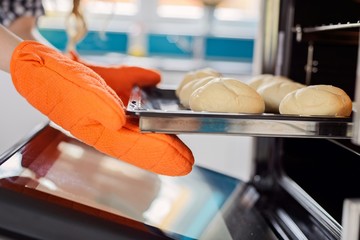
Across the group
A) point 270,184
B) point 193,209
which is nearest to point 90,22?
point 270,184

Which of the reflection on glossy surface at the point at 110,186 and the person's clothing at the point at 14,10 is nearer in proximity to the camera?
the reflection on glossy surface at the point at 110,186

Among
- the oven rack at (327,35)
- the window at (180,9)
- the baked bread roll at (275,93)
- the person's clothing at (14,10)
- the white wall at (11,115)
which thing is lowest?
the white wall at (11,115)

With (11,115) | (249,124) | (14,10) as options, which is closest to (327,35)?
(249,124)

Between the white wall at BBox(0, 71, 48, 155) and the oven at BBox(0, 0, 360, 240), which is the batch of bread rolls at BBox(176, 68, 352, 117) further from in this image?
the white wall at BBox(0, 71, 48, 155)

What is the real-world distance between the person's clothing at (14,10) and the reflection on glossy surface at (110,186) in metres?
0.45

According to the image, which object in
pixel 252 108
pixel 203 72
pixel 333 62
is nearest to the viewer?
pixel 252 108

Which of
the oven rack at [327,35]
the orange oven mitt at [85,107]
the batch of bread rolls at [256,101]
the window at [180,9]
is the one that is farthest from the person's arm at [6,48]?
the window at [180,9]

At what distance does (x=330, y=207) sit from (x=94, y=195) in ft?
1.55

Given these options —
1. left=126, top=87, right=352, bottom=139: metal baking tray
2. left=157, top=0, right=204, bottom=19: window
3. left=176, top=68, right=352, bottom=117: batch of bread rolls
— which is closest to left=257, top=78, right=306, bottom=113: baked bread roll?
left=176, top=68, right=352, bottom=117: batch of bread rolls

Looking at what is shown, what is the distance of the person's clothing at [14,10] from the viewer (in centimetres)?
141

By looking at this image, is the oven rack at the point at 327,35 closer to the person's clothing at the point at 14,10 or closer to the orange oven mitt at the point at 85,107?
the orange oven mitt at the point at 85,107

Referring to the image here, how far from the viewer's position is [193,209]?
1019 mm

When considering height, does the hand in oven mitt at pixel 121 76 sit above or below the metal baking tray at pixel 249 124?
above

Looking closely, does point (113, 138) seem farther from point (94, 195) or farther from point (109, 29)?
point (109, 29)
